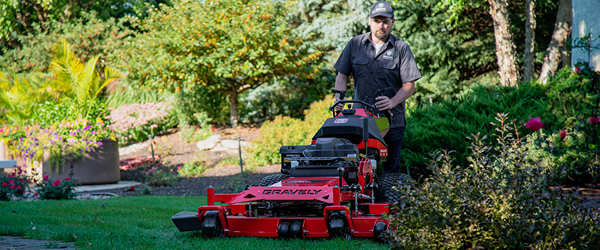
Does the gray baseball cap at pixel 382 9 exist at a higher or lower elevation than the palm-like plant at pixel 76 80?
lower

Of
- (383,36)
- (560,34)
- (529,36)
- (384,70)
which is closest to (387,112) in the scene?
(384,70)

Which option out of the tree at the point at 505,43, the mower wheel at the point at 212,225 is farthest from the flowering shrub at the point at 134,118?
the mower wheel at the point at 212,225

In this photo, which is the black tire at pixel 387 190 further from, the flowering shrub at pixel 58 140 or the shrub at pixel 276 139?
the flowering shrub at pixel 58 140

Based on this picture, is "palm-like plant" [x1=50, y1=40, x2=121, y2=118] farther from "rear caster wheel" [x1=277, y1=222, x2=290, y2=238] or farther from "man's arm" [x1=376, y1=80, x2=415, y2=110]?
"rear caster wheel" [x1=277, y1=222, x2=290, y2=238]

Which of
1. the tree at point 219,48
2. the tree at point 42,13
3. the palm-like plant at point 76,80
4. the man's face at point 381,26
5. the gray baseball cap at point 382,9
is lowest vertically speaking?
the man's face at point 381,26

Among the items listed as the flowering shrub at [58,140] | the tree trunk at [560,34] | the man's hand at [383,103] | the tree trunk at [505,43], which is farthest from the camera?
the tree trunk at [560,34]

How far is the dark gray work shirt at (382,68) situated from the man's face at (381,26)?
0.08 m

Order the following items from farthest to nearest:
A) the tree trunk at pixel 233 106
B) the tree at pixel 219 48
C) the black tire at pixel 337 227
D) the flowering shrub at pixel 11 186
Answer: the tree trunk at pixel 233 106 → the tree at pixel 219 48 → the flowering shrub at pixel 11 186 → the black tire at pixel 337 227

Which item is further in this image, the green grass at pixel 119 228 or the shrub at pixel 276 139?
the shrub at pixel 276 139

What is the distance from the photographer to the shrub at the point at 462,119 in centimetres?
620

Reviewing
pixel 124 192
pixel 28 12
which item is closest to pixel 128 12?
pixel 28 12

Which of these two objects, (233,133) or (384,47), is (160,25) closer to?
(233,133)

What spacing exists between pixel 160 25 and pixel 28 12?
26.4 ft

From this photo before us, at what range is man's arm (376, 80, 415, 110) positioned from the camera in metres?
4.29
